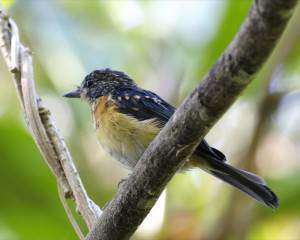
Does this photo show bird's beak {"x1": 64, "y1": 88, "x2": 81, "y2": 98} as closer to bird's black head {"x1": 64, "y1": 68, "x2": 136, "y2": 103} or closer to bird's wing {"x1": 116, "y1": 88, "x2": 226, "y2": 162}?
bird's black head {"x1": 64, "y1": 68, "x2": 136, "y2": 103}

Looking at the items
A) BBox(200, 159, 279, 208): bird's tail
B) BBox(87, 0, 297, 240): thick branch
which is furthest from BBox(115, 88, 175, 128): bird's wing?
BBox(87, 0, 297, 240): thick branch

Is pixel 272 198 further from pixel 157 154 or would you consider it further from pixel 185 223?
pixel 157 154

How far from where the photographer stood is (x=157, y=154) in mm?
1825

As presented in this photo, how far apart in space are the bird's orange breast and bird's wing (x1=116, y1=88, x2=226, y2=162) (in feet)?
0.14

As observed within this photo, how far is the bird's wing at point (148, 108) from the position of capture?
3162 millimetres

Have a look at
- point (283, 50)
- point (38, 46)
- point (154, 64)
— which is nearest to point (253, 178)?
point (283, 50)

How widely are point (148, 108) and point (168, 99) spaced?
2.36 ft

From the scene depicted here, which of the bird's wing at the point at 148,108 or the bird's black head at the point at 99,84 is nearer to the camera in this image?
the bird's wing at the point at 148,108

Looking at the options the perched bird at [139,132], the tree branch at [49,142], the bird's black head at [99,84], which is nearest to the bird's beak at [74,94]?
the bird's black head at [99,84]

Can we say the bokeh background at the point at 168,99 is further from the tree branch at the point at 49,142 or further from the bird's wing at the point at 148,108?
A: the tree branch at the point at 49,142

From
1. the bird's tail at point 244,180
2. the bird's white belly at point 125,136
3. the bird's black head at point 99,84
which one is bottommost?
the bird's white belly at point 125,136

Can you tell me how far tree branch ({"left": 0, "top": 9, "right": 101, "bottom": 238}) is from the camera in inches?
95.7

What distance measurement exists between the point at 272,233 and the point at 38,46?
225 cm

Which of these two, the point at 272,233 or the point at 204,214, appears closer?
the point at 204,214
